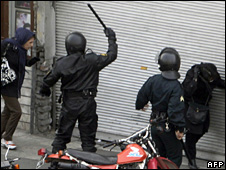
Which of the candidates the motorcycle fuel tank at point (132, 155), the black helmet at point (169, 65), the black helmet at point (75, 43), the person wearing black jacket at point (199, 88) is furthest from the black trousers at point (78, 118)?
the motorcycle fuel tank at point (132, 155)

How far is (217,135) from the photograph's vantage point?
8.11 meters

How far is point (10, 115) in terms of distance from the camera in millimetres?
7930

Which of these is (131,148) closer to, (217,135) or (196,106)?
(196,106)

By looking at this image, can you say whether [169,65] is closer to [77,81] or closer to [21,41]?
[77,81]

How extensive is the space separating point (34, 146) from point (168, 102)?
2.80 meters

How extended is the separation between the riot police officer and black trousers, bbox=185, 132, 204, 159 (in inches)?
45.1

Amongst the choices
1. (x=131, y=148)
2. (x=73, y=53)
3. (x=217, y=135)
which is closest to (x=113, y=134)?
(x=217, y=135)

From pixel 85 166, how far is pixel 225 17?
3.73 meters

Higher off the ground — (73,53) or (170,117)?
(73,53)

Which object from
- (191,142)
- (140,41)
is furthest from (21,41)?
(191,142)

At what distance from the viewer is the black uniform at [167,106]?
640 cm

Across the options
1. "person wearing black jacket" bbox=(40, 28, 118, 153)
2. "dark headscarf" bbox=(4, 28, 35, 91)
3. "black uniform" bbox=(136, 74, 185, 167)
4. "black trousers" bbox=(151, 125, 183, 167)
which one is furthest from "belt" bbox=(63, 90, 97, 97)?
"dark headscarf" bbox=(4, 28, 35, 91)

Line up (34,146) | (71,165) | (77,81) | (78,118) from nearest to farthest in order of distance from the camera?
(71,165)
(77,81)
(78,118)
(34,146)

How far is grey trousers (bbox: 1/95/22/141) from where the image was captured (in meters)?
7.79
